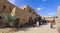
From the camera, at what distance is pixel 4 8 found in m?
23.0

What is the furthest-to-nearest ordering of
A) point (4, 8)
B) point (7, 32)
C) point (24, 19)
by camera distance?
1. point (24, 19)
2. point (4, 8)
3. point (7, 32)

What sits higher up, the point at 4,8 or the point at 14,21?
the point at 4,8

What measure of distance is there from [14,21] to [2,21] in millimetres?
2839

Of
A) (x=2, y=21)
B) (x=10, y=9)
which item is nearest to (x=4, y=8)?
(x=10, y=9)

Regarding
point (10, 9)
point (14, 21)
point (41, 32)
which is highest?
point (10, 9)

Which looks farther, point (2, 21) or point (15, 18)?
point (2, 21)

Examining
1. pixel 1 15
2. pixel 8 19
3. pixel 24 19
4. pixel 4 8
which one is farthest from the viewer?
pixel 24 19

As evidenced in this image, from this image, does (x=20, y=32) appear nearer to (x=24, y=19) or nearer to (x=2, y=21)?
(x=2, y=21)

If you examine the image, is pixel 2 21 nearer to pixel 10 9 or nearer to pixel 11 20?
pixel 11 20

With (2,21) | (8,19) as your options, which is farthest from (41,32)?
(2,21)

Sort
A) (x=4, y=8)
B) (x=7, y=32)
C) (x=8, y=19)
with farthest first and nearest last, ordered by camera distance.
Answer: (x=4, y=8)
(x=8, y=19)
(x=7, y=32)

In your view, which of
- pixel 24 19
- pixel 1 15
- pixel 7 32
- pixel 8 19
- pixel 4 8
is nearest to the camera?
pixel 7 32

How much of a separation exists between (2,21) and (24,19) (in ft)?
19.3

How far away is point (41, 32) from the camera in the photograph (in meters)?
15.8
